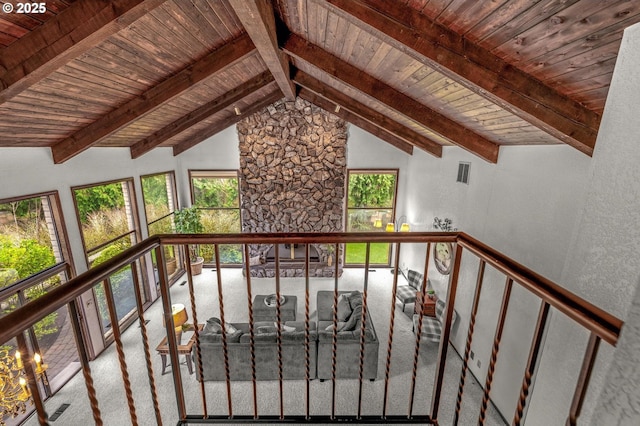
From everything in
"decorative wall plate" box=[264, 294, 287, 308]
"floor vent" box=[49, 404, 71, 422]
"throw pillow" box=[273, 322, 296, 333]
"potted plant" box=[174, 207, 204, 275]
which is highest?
"potted plant" box=[174, 207, 204, 275]

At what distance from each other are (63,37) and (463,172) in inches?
203

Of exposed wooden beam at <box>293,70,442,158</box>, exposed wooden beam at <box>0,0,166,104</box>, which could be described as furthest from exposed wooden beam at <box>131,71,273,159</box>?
exposed wooden beam at <box>0,0,166,104</box>

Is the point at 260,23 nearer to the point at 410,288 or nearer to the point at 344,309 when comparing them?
the point at 344,309

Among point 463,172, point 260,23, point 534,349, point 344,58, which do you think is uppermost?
point 344,58

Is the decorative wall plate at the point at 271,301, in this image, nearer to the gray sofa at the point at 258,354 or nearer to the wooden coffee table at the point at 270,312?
the wooden coffee table at the point at 270,312

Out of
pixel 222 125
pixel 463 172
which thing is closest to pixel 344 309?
pixel 463 172

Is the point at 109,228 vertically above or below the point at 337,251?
below

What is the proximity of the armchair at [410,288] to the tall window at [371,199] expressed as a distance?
159 cm

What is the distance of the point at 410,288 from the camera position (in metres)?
6.33

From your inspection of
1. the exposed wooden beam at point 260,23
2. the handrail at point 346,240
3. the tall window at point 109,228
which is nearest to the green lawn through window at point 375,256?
the tall window at point 109,228

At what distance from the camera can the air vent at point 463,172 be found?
183 inches

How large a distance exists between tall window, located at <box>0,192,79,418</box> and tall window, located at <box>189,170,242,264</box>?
3709 mm

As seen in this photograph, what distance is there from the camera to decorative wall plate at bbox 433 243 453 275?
5.41 metres

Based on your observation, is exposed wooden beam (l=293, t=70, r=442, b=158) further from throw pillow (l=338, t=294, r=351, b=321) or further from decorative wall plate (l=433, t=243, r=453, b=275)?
throw pillow (l=338, t=294, r=351, b=321)
